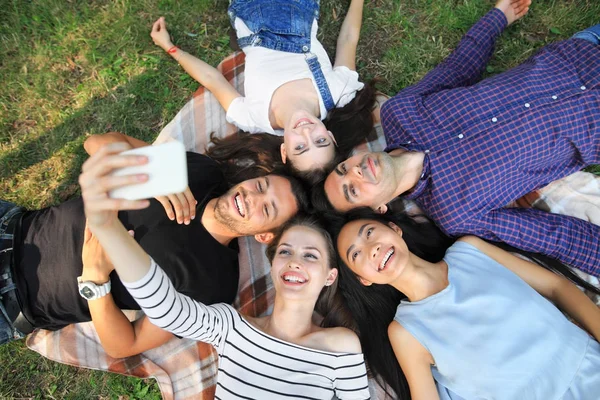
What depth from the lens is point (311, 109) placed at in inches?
145

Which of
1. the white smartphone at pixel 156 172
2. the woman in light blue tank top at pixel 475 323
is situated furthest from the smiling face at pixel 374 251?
the white smartphone at pixel 156 172

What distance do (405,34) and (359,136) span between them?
3.88 ft

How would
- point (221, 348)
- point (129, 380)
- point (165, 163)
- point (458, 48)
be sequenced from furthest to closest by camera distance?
point (458, 48) → point (129, 380) → point (221, 348) → point (165, 163)

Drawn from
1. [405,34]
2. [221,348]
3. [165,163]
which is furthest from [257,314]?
[405,34]

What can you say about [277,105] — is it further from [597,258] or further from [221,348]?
[597,258]

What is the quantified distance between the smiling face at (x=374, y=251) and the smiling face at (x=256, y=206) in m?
0.49

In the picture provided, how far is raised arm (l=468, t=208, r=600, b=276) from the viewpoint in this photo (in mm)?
3277

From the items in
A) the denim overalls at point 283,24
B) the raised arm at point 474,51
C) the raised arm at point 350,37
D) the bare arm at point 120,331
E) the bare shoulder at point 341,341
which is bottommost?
the bare shoulder at point 341,341

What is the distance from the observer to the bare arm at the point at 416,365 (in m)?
3.05

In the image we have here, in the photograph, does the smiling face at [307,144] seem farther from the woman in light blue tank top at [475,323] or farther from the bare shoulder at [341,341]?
the bare shoulder at [341,341]

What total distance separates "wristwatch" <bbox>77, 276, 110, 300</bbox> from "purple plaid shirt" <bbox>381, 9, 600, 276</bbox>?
233 cm

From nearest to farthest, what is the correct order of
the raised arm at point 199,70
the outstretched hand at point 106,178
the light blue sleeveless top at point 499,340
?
the outstretched hand at point 106,178, the light blue sleeveless top at point 499,340, the raised arm at point 199,70

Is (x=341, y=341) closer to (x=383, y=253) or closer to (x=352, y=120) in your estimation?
(x=383, y=253)

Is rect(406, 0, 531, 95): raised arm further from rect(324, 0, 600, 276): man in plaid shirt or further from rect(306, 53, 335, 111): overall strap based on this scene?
rect(306, 53, 335, 111): overall strap
